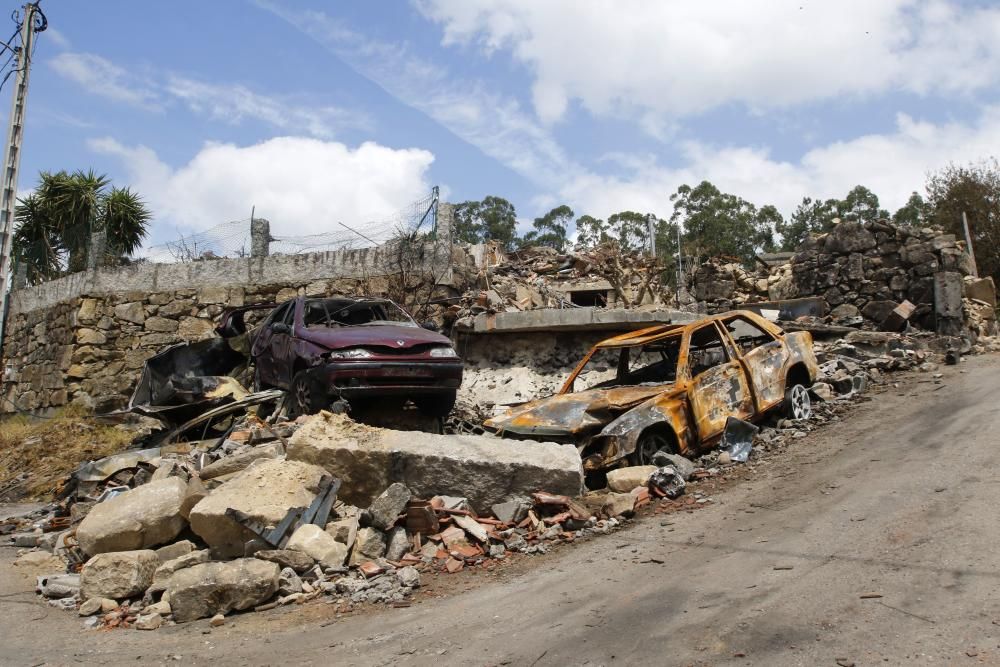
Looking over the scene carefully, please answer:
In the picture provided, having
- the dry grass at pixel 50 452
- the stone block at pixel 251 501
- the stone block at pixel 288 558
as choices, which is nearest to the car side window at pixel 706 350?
the stone block at pixel 251 501

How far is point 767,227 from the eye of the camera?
1436 inches

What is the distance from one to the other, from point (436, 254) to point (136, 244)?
9.52 metres

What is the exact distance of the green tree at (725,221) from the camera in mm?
32500

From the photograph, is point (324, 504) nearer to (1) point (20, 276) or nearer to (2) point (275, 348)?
(2) point (275, 348)

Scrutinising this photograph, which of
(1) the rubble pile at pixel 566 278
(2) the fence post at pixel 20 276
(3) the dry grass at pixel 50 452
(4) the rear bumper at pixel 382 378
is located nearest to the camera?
(4) the rear bumper at pixel 382 378

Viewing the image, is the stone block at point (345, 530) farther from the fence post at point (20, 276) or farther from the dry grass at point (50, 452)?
the fence post at point (20, 276)

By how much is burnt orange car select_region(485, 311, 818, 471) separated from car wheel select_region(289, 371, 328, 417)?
73.0 inches

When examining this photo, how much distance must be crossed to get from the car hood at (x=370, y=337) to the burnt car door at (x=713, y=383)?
107 inches

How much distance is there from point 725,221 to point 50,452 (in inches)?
1147

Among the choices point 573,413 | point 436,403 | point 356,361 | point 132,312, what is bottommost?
point 573,413

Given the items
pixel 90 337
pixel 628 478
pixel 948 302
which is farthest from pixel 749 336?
pixel 90 337

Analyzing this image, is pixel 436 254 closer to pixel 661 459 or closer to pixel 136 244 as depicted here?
pixel 661 459

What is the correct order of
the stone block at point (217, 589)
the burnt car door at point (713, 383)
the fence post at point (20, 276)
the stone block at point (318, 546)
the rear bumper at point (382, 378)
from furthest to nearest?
the fence post at point (20, 276)
the rear bumper at point (382, 378)
the burnt car door at point (713, 383)
the stone block at point (318, 546)
the stone block at point (217, 589)

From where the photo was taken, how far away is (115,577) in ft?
16.6
